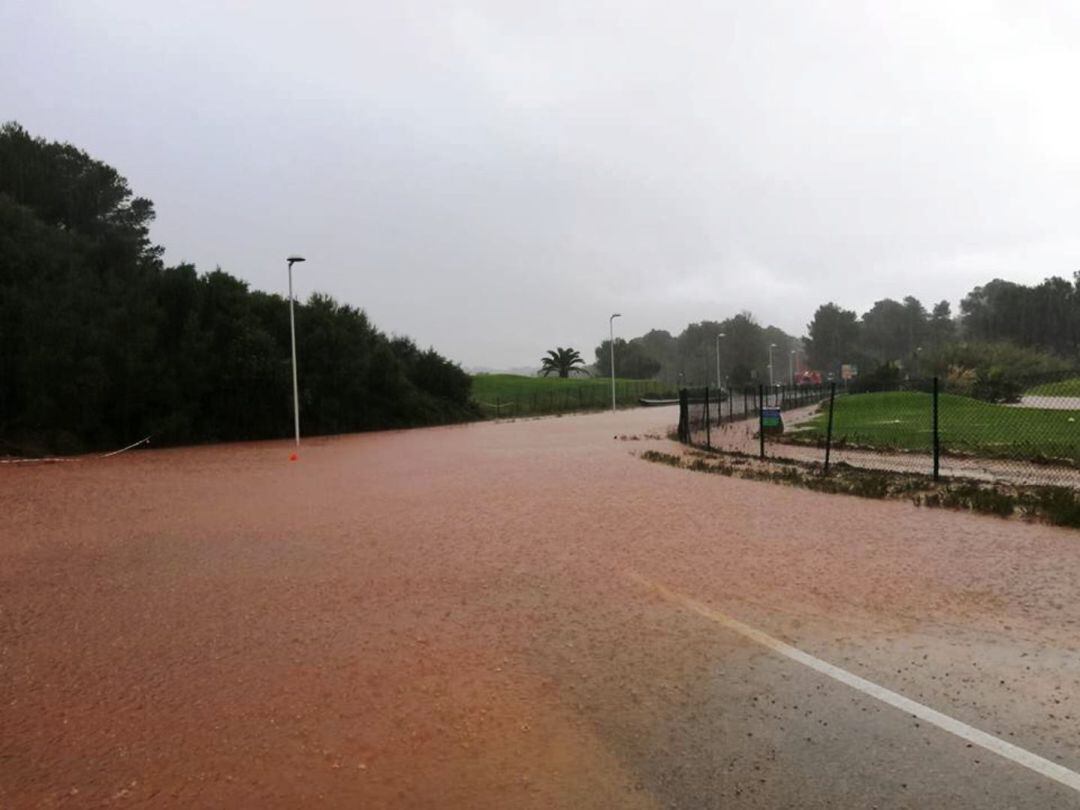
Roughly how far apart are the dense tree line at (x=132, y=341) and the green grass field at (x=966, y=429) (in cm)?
2256

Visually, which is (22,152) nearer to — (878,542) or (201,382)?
(201,382)

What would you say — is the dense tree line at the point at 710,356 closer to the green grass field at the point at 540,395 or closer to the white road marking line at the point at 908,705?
the green grass field at the point at 540,395

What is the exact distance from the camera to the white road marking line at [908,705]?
11.6 ft

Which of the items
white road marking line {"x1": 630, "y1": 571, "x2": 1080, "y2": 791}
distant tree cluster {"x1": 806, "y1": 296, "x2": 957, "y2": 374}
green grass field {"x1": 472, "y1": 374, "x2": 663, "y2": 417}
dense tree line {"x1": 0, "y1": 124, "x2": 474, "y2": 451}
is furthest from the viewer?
distant tree cluster {"x1": 806, "y1": 296, "x2": 957, "y2": 374}

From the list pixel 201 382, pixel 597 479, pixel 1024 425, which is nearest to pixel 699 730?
pixel 597 479

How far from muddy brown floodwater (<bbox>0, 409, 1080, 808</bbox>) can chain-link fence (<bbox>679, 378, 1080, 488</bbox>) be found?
5.03 metres

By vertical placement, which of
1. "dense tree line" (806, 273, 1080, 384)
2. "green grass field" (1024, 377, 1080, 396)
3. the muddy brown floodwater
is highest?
"dense tree line" (806, 273, 1080, 384)

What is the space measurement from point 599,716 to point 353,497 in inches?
394

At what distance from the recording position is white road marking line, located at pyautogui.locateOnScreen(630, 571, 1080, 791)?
3.52 m

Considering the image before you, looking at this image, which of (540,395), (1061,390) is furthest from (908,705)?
(540,395)

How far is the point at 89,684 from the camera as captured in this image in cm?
485

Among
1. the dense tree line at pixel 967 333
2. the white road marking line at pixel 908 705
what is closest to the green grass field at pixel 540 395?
the dense tree line at pixel 967 333

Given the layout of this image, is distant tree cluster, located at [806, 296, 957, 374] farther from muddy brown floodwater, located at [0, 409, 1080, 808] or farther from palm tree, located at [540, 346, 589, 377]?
muddy brown floodwater, located at [0, 409, 1080, 808]

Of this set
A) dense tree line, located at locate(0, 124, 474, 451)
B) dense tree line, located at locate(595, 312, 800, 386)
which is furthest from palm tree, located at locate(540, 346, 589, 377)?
dense tree line, located at locate(0, 124, 474, 451)
